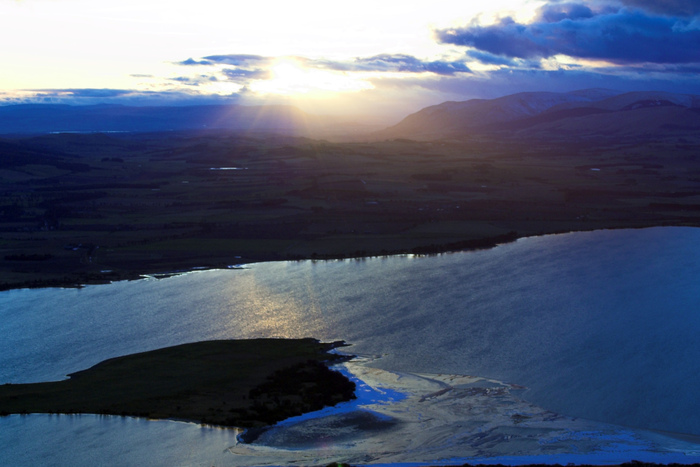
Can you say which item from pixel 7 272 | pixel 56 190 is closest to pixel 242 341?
pixel 7 272

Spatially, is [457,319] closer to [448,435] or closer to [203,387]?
[448,435]

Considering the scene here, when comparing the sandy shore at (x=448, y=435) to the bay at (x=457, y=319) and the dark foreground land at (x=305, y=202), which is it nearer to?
the bay at (x=457, y=319)

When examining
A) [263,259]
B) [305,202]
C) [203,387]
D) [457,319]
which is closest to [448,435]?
[203,387]

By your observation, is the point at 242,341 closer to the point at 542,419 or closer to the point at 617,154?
the point at 542,419

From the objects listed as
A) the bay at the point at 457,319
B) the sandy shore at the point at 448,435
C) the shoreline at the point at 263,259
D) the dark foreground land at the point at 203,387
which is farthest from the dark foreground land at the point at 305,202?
the sandy shore at the point at 448,435

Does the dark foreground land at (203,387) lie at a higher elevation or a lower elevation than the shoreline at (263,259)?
lower
